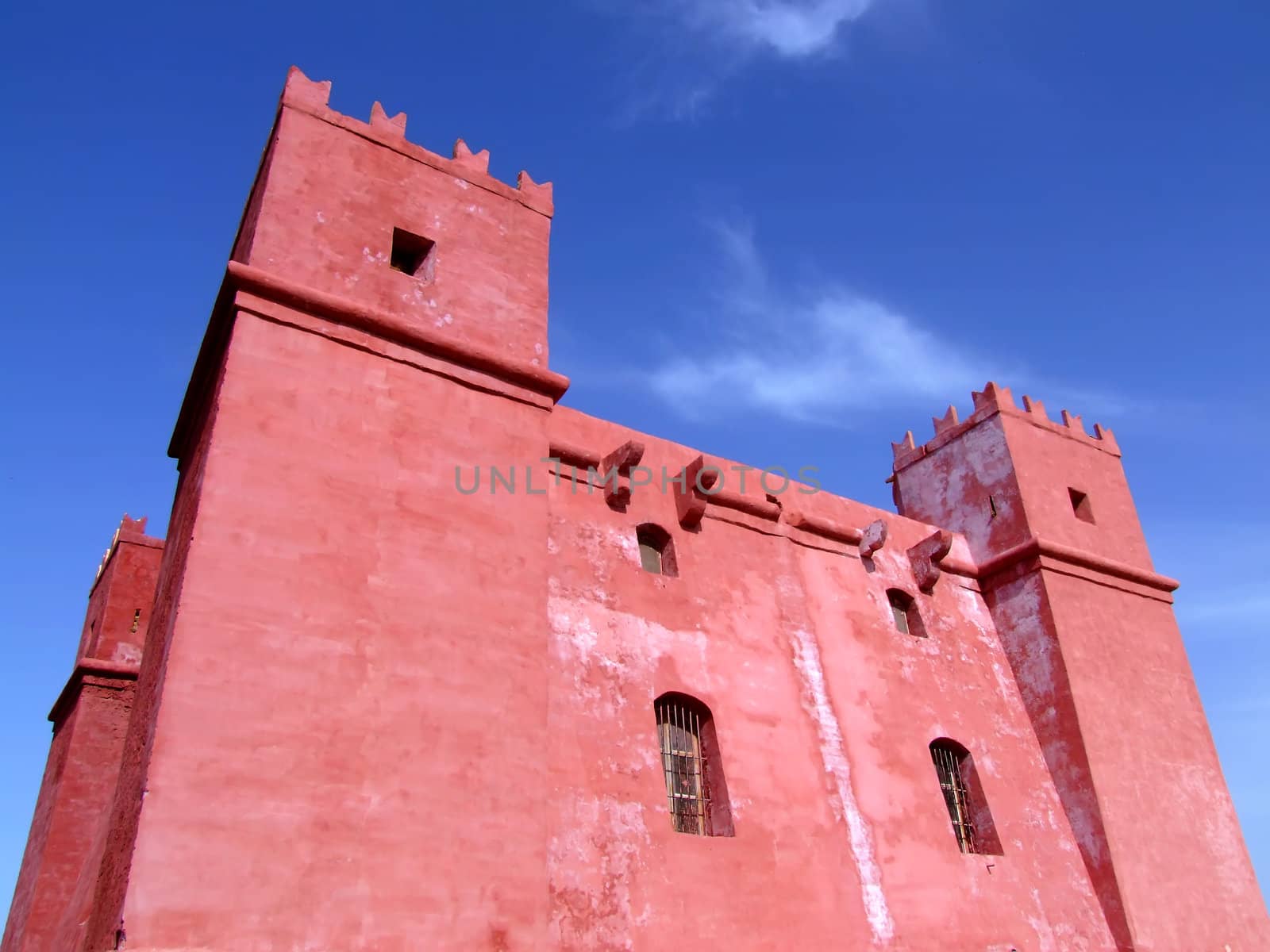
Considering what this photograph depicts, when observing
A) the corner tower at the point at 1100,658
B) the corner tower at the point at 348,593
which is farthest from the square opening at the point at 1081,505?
the corner tower at the point at 348,593

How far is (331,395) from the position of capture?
348 inches

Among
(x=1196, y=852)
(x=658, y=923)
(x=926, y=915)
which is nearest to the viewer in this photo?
(x=658, y=923)

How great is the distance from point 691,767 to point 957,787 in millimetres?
3812

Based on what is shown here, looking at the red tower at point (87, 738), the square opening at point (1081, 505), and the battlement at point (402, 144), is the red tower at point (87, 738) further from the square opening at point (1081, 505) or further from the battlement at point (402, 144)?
the square opening at point (1081, 505)

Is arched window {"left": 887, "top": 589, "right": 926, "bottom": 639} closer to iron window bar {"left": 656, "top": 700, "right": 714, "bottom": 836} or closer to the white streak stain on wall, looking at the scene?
the white streak stain on wall

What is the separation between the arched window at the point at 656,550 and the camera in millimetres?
11477

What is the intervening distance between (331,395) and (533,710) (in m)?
2.97

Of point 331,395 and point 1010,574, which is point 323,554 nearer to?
point 331,395

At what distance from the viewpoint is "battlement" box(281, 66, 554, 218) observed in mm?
10320

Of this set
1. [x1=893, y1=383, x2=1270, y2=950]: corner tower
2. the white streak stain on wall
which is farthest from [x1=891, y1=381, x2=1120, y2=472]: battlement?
the white streak stain on wall

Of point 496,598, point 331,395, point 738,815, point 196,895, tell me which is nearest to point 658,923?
point 738,815

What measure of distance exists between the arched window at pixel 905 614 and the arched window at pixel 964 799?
4.78ft

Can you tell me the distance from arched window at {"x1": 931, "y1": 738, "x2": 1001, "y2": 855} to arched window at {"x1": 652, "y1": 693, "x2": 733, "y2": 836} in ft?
10.0

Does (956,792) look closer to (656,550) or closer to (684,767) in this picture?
(684,767)
